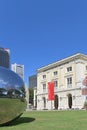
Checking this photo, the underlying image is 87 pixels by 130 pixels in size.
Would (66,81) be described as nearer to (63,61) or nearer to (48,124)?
(63,61)

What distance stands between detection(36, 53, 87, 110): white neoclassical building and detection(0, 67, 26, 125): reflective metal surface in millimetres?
56379

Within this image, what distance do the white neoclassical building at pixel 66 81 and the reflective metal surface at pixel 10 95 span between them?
56.4 meters

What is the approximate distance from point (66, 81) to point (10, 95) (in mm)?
66921

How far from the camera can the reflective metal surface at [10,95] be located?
12.6m

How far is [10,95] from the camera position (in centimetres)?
1281

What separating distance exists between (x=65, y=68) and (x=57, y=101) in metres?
10.1

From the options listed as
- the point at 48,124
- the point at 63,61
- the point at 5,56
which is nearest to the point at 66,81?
the point at 63,61

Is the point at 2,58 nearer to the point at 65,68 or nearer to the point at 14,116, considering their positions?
the point at 65,68

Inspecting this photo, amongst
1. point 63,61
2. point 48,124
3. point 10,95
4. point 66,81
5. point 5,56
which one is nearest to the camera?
point 10,95

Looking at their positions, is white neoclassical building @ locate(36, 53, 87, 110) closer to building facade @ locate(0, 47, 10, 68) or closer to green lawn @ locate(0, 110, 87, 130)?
building facade @ locate(0, 47, 10, 68)

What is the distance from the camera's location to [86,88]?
196 ft

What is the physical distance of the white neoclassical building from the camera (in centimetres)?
7262

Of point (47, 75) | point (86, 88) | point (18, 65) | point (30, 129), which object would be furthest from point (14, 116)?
point (18, 65)

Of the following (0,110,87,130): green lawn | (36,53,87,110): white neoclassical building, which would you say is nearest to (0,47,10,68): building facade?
(36,53,87,110): white neoclassical building
